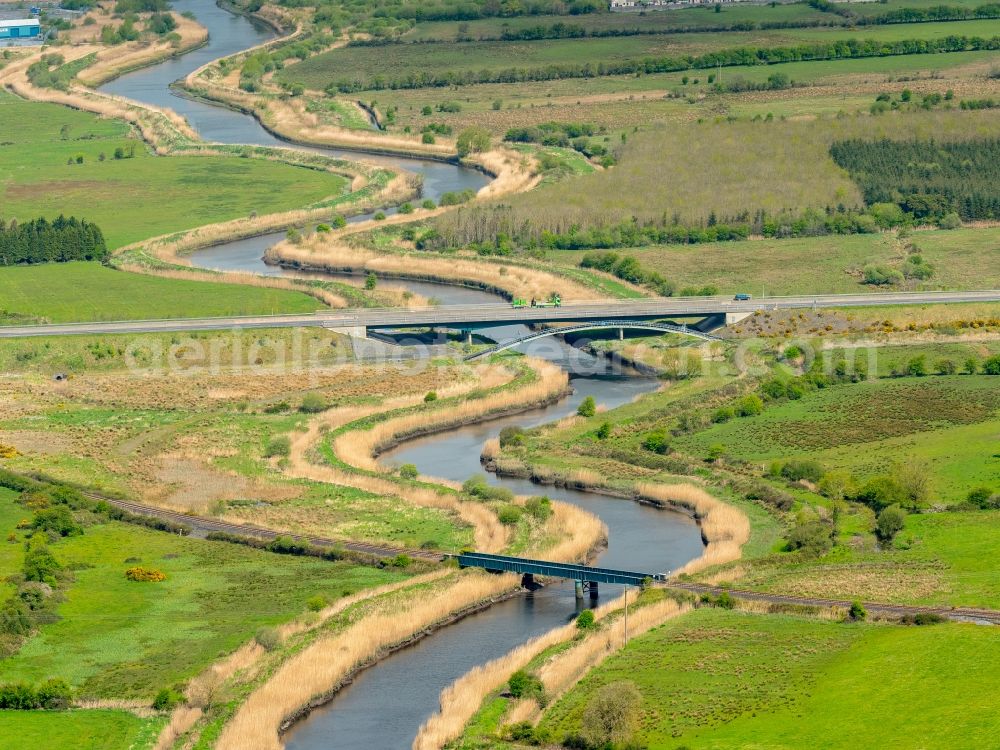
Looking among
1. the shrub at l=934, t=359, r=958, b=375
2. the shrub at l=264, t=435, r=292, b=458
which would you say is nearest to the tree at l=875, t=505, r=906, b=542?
the shrub at l=934, t=359, r=958, b=375

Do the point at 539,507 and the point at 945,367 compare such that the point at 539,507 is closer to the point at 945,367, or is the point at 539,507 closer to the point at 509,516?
the point at 509,516

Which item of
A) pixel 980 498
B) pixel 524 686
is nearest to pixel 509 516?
pixel 524 686

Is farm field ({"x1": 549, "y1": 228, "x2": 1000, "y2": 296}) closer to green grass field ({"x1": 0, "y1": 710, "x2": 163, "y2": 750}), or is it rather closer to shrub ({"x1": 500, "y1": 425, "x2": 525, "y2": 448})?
shrub ({"x1": 500, "y1": 425, "x2": 525, "y2": 448})

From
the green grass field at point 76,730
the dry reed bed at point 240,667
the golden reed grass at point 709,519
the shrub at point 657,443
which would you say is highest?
the shrub at point 657,443

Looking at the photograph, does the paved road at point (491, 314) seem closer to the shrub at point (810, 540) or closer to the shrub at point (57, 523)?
the shrub at point (57, 523)

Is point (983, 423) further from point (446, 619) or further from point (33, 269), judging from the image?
point (33, 269)

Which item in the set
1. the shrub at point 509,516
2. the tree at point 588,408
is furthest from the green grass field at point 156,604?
the tree at point 588,408
